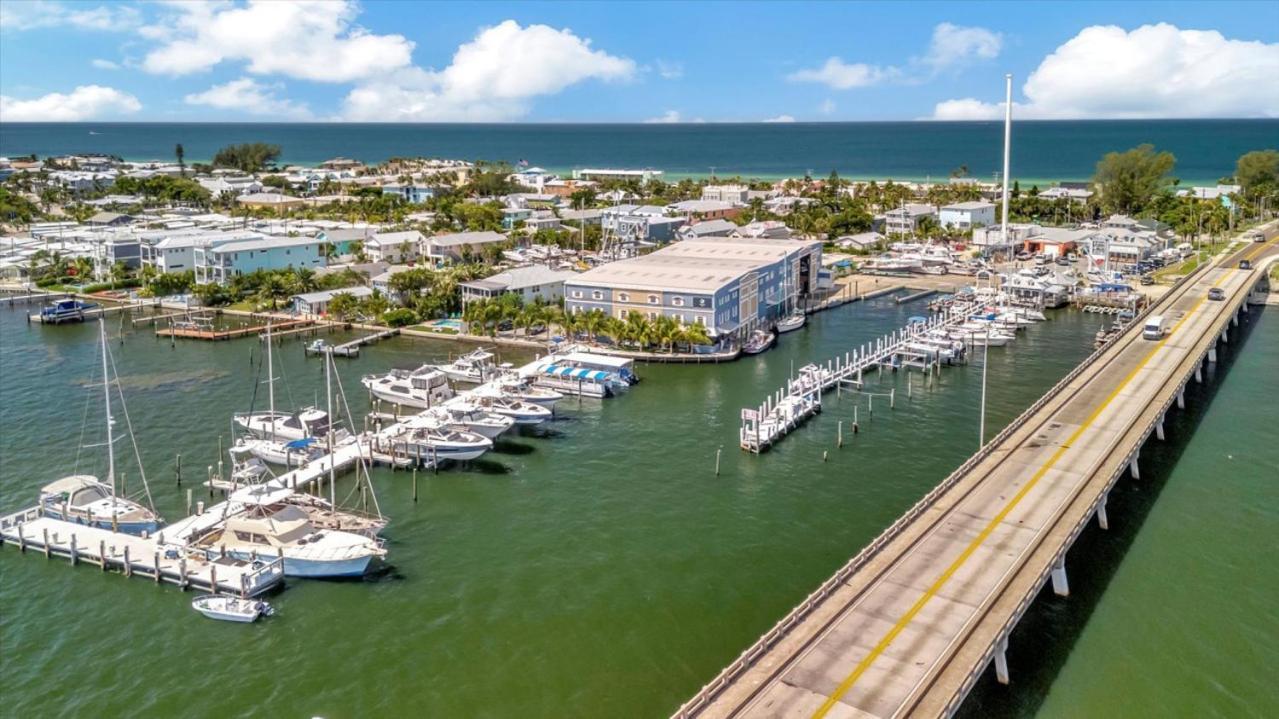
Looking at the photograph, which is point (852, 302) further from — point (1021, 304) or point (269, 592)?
point (269, 592)

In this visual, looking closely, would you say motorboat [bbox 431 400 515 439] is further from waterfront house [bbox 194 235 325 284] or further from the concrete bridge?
waterfront house [bbox 194 235 325 284]

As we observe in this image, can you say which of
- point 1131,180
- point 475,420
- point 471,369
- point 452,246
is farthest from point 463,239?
point 1131,180

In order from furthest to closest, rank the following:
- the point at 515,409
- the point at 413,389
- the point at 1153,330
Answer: the point at 1153,330
the point at 413,389
the point at 515,409

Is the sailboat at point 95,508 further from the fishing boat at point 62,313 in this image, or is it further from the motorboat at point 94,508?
the fishing boat at point 62,313

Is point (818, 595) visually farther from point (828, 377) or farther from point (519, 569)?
point (828, 377)

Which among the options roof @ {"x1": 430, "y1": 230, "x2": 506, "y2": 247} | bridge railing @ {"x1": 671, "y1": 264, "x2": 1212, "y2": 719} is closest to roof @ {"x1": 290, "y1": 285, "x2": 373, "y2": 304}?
roof @ {"x1": 430, "y1": 230, "x2": 506, "y2": 247}

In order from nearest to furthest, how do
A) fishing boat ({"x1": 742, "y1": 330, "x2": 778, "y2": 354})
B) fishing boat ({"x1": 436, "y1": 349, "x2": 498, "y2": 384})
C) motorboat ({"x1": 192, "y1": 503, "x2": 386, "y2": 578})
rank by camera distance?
motorboat ({"x1": 192, "y1": 503, "x2": 386, "y2": 578}) < fishing boat ({"x1": 436, "y1": 349, "x2": 498, "y2": 384}) < fishing boat ({"x1": 742, "y1": 330, "x2": 778, "y2": 354})
